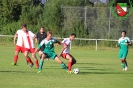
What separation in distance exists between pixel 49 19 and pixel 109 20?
30.5ft

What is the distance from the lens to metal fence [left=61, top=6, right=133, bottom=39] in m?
44.8

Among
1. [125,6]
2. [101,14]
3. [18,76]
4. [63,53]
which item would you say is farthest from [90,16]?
[18,76]

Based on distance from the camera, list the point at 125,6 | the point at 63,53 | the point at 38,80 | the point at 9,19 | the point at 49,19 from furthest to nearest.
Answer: the point at 9,19 → the point at 49,19 → the point at 125,6 → the point at 63,53 → the point at 38,80

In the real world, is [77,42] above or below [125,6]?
below

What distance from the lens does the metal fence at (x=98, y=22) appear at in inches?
1763

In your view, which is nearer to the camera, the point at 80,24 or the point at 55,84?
the point at 55,84

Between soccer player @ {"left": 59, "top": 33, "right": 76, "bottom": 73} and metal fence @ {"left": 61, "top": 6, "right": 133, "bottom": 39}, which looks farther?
metal fence @ {"left": 61, "top": 6, "right": 133, "bottom": 39}

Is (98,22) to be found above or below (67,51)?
below

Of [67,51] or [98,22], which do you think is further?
[98,22]

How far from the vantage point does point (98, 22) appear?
151 feet

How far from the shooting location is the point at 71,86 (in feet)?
46.1

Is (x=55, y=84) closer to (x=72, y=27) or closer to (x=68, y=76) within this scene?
(x=68, y=76)

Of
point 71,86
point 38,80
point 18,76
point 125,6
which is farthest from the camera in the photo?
point 125,6

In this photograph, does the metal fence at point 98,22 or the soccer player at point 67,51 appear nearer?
the soccer player at point 67,51
